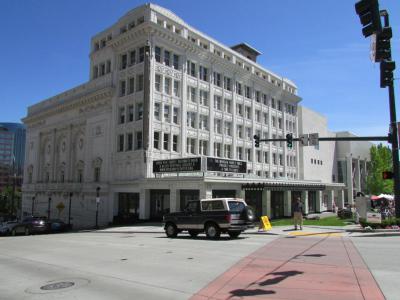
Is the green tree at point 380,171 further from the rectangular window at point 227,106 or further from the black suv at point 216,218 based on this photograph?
the black suv at point 216,218

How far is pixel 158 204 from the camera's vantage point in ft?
121

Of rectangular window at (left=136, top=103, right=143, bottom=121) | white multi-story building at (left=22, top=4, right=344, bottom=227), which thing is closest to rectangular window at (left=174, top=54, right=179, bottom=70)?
white multi-story building at (left=22, top=4, right=344, bottom=227)

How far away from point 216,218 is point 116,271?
30.9 feet

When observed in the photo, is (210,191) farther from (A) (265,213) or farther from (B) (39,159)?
(B) (39,159)

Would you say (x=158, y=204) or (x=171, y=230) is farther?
(x=158, y=204)

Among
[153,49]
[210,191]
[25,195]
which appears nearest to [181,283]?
[210,191]

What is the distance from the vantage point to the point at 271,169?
5731cm

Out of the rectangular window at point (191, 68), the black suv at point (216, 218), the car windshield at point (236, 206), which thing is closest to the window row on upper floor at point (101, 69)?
the rectangular window at point (191, 68)

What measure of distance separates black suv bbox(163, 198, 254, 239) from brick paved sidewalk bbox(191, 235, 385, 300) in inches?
221

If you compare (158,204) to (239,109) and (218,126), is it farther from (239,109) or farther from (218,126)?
(239,109)

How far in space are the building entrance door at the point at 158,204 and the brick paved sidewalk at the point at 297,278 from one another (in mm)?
22832

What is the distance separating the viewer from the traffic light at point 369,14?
32.9 ft

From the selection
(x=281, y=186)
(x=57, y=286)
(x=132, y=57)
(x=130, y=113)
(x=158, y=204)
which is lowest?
(x=57, y=286)

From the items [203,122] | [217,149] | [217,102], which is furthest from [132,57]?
[217,149]
